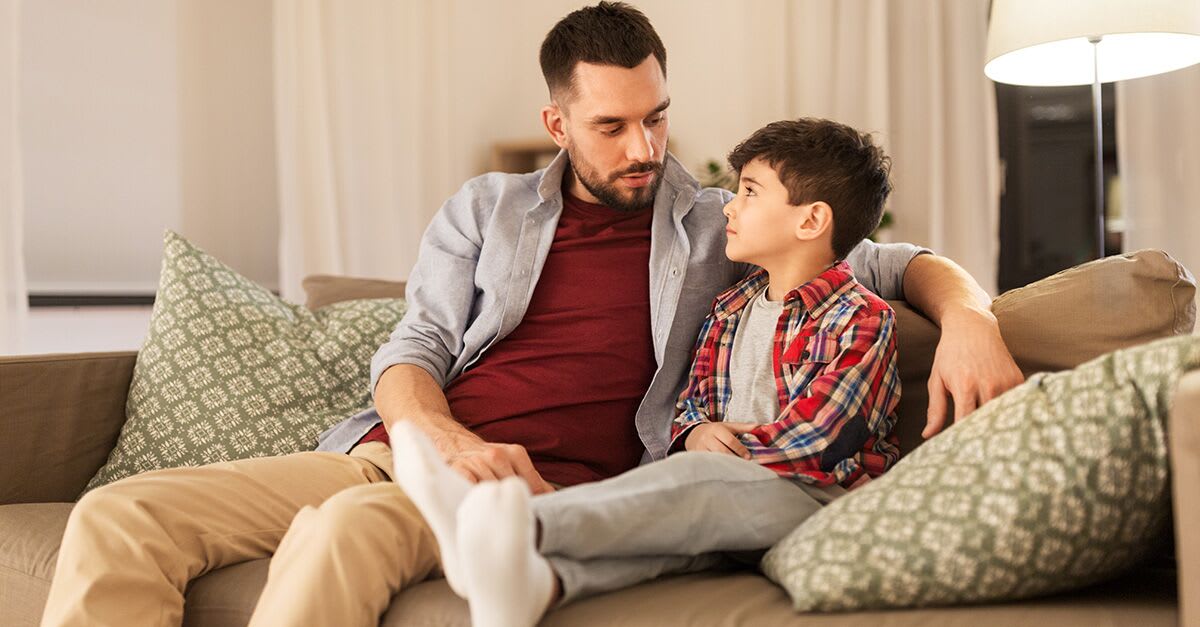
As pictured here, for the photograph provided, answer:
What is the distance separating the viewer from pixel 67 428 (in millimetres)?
1919

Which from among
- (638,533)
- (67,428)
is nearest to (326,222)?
(67,428)

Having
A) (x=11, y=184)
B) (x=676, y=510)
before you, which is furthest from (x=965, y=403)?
(x=11, y=184)

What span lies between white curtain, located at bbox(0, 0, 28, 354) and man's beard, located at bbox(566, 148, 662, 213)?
1.83 meters

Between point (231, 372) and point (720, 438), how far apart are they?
2.95ft

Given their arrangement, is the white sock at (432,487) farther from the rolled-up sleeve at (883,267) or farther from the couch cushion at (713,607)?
the rolled-up sleeve at (883,267)

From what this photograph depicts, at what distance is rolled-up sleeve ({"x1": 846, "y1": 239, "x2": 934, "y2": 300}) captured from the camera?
181 centimetres

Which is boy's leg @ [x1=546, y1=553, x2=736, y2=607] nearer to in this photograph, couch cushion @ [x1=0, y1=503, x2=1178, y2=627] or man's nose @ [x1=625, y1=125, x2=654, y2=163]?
couch cushion @ [x1=0, y1=503, x2=1178, y2=627]

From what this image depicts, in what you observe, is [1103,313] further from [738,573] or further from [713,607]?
[713,607]

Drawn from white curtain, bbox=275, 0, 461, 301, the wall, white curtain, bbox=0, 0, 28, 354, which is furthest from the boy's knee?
white curtain, bbox=275, 0, 461, 301

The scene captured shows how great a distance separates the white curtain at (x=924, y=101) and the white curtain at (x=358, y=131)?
4.74 ft

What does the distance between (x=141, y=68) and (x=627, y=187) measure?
7.27ft

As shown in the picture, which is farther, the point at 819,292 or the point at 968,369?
the point at 819,292

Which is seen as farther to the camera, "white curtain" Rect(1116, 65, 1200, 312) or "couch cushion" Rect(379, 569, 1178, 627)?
"white curtain" Rect(1116, 65, 1200, 312)

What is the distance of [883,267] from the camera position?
182 centimetres
